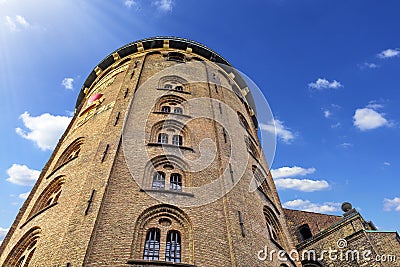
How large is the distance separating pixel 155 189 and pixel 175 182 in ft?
3.71

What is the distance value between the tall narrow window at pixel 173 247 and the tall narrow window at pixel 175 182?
6.46ft

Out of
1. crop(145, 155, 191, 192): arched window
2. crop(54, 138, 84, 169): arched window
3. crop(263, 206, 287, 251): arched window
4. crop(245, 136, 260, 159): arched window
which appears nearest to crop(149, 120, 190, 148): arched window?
crop(145, 155, 191, 192): arched window

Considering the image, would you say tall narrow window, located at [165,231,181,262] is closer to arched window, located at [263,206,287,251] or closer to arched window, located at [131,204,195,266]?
arched window, located at [131,204,195,266]

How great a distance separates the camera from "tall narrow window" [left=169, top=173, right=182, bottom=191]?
11.9 m

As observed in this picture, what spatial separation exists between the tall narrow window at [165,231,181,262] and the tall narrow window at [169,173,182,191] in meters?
1.97

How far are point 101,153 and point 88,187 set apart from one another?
5.80 ft

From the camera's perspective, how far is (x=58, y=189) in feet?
45.2

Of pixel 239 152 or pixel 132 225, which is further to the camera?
pixel 239 152

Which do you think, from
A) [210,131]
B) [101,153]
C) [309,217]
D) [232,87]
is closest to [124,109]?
[101,153]

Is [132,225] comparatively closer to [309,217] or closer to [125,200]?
[125,200]

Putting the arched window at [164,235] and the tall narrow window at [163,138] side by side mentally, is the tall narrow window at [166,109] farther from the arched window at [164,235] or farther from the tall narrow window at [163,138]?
the arched window at [164,235]

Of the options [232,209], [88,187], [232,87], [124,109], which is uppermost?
[232,87]

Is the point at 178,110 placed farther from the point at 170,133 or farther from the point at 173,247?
the point at 173,247

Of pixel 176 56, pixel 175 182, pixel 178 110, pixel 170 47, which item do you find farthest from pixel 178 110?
pixel 170 47
